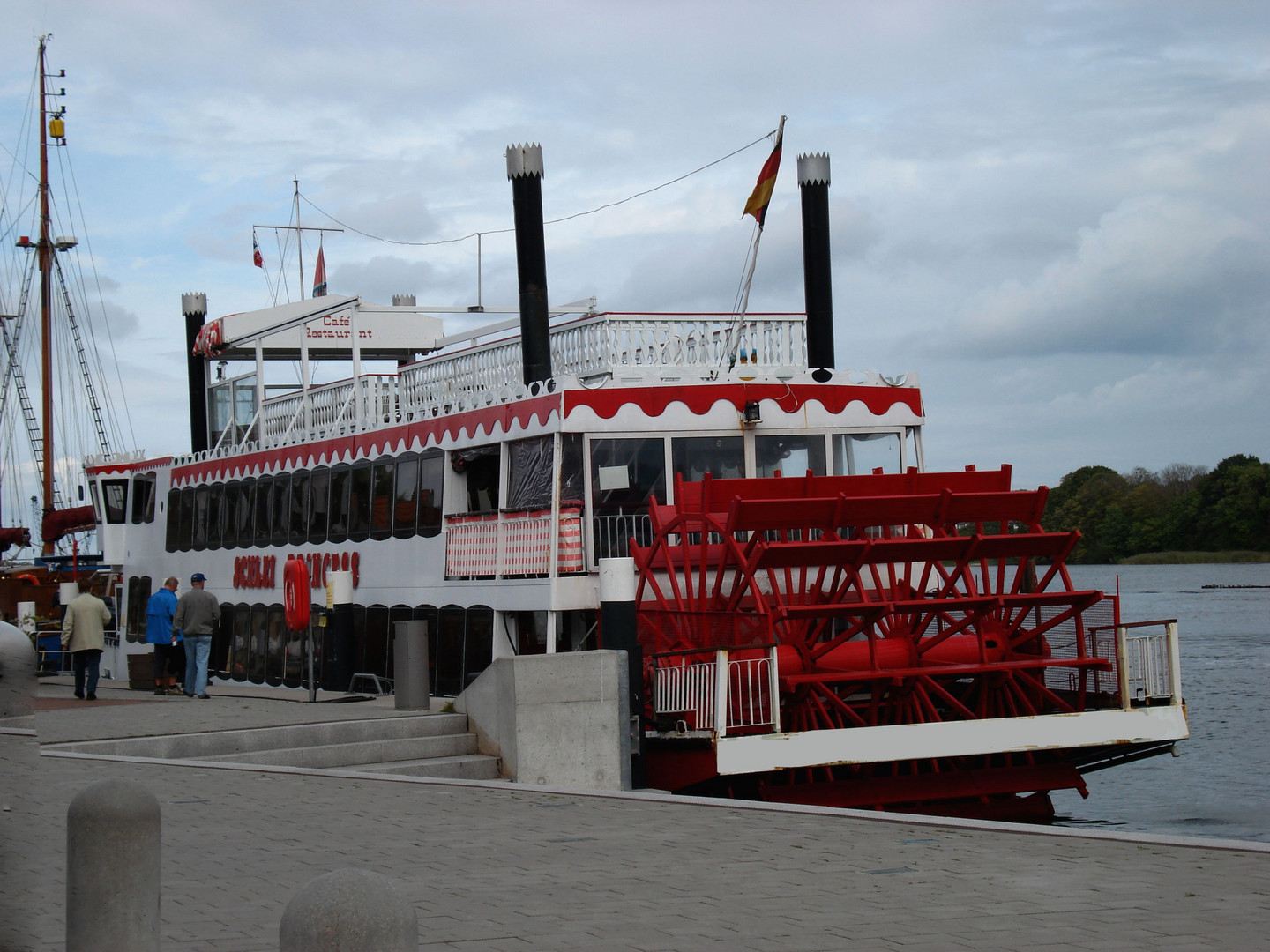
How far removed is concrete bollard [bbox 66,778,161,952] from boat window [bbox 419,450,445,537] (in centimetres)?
1163

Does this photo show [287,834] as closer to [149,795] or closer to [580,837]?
[580,837]

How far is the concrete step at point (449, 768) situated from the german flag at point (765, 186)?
700cm

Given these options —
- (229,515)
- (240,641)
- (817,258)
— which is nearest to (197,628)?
(240,641)

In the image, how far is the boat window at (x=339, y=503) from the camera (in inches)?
722

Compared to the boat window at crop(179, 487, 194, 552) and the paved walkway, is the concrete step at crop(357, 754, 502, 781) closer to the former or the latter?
the paved walkway

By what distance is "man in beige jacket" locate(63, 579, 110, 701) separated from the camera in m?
16.4

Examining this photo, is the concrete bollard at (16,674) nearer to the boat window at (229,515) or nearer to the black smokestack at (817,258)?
the black smokestack at (817,258)

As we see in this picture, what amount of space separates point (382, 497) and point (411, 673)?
4308 millimetres

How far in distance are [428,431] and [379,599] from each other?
2.27 metres

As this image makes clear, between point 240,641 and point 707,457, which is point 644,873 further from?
point 240,641

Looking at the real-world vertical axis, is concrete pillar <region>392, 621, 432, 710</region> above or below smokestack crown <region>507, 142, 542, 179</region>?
below

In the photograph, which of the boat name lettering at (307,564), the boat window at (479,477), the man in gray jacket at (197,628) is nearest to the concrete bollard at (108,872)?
the boat window at (479,477)

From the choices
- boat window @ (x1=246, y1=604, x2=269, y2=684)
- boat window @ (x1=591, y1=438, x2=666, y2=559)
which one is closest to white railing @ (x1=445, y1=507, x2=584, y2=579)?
boat window @ (x1=591, y1=438, x2=666, y2=559)

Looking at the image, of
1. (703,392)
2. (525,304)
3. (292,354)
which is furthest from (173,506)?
(703,392)
